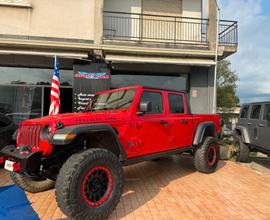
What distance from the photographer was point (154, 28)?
11.5 meters

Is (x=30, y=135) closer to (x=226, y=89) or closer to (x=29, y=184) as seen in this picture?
(x=29, y=184)

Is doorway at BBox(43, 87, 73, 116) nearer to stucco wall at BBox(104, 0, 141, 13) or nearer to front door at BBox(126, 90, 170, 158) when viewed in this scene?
stucco wall at BBox(104, 0, 141, 13)

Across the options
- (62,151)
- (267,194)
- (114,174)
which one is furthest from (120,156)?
(267,194)

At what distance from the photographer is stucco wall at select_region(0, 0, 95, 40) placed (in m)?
9.79

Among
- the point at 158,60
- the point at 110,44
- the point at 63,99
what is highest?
the point at 110,44

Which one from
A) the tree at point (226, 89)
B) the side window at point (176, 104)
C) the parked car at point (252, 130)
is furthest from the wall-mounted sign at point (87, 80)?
the tree at point (226, 89)

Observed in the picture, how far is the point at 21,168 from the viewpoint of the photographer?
12.3 ft

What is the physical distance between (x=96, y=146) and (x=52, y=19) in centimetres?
733

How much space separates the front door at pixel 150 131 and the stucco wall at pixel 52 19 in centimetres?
582

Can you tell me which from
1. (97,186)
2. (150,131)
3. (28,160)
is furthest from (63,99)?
(97,186)

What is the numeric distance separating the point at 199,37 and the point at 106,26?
13.1ft

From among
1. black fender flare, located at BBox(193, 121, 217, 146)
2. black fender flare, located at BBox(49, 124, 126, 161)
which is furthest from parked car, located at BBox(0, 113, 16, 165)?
black fender flare, located at BBox(193, 121, 217, 146)

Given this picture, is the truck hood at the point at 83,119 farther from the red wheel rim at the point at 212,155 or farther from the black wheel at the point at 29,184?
the red wheel rim at the point at 212,155

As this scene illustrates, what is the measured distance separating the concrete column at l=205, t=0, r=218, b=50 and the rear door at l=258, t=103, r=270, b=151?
4.21 metres
